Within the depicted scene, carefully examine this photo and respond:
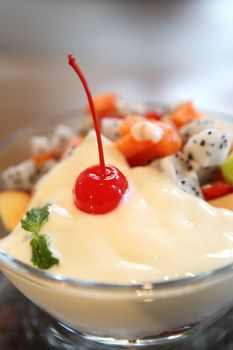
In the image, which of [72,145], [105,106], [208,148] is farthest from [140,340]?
[105,106]

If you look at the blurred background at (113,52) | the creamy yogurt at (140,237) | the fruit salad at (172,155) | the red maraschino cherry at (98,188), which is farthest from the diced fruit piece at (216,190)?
the blurred background at (113,52)

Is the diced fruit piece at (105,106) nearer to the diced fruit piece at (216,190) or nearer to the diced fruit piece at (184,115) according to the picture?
the diced fruit piece at (184,115)

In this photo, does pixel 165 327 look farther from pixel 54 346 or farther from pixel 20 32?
pixel 20 32

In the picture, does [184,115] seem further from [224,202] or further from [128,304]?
[128,304]

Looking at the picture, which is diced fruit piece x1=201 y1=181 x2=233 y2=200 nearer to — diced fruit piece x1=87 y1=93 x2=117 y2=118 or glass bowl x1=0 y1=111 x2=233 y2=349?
glass bowl x1=0 y1=111 x2=233 y2=349

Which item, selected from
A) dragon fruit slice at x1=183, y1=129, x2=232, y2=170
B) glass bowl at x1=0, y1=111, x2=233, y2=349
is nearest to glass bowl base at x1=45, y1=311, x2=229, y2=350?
glass bowl at x1=0, y1=111, x2=233, y2=349
